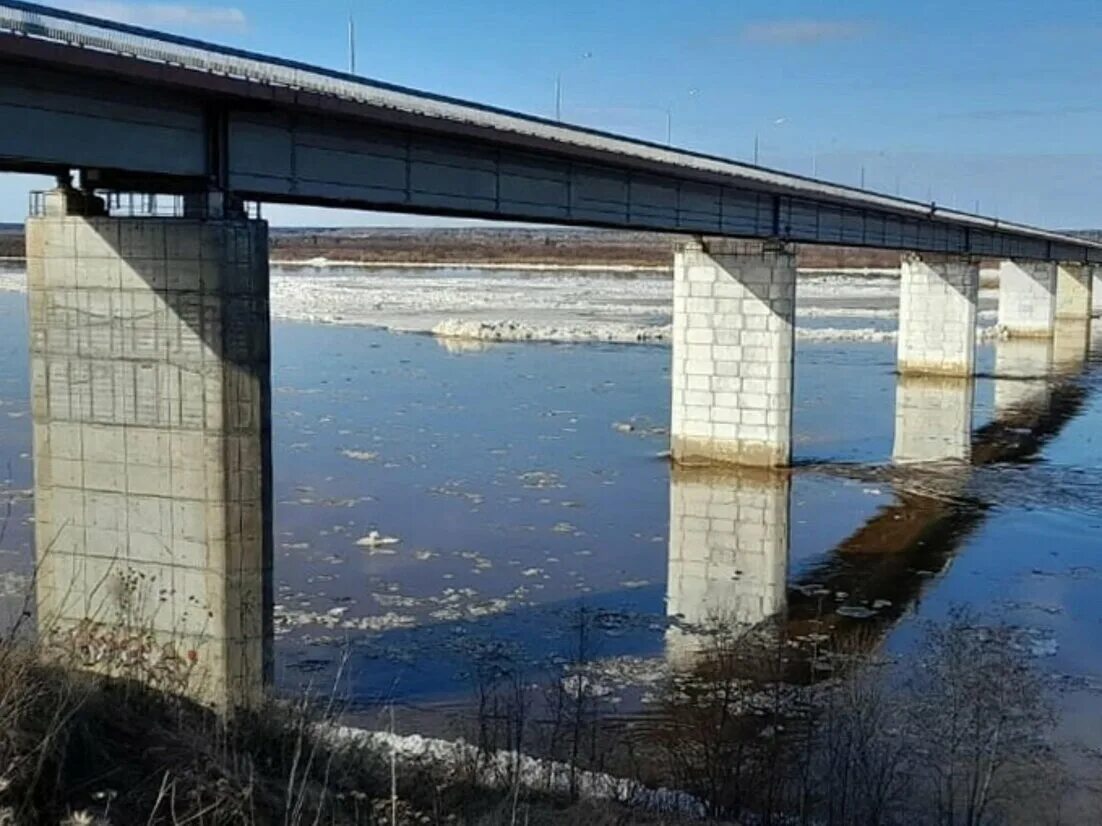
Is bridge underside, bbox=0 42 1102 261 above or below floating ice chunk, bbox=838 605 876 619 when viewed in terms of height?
above

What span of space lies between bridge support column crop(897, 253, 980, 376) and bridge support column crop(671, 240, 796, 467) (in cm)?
2130

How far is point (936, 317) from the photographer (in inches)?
2146

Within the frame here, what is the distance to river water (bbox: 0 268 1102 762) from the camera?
17.5m

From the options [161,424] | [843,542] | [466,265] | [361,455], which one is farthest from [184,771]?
[466,265]

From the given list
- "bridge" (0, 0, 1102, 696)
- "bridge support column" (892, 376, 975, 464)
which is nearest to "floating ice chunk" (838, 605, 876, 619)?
"bridge" (0, 0, 1102, 696)

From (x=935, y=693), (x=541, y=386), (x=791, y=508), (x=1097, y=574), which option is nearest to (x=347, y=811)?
(x=935, y=693)

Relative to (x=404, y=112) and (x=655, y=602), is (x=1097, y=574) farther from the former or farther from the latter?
(x=404, y=112)

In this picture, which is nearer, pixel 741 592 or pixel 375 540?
pixel 741 592

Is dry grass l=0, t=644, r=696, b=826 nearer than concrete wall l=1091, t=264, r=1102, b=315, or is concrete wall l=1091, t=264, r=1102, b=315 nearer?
dry grass l=0, t=644, r=696, b=826

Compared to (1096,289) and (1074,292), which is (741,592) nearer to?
(1074,292)

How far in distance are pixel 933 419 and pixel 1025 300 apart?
133 ft

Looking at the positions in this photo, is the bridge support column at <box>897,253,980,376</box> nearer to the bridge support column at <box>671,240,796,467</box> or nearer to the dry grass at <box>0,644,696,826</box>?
the bridge support column at <box>671,240,796,467</box>

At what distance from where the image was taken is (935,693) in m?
15.7

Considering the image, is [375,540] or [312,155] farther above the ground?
[312,155]
